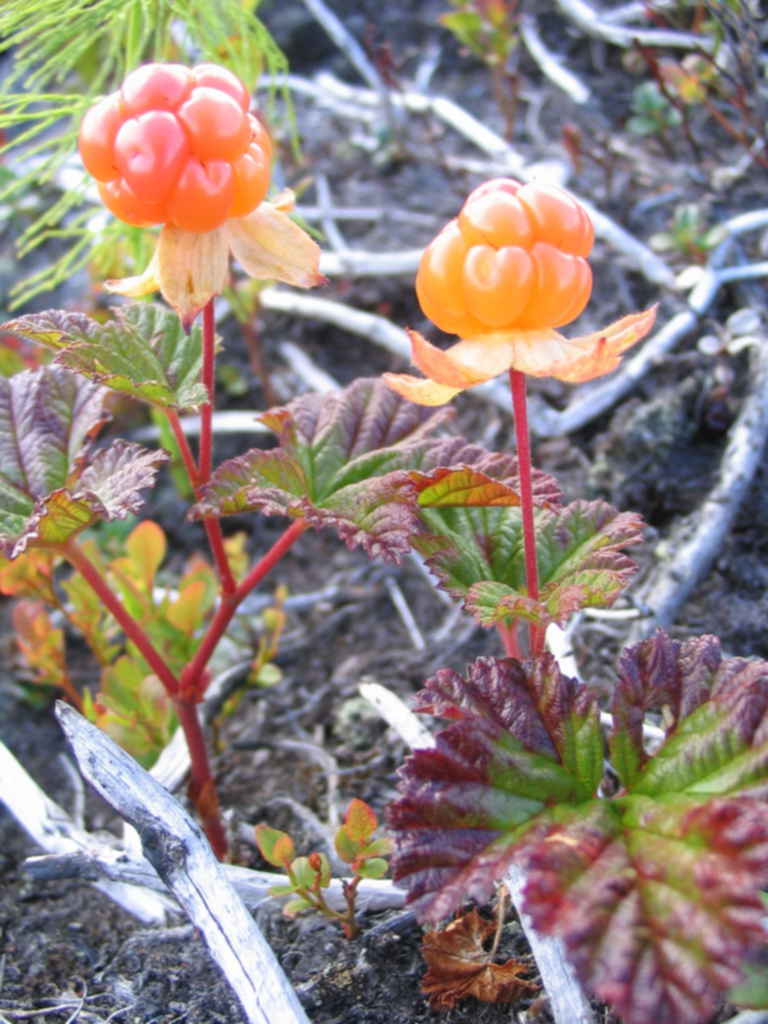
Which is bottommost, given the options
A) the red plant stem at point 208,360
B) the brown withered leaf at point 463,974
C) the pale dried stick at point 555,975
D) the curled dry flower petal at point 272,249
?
the brown withered leaf at point 463,974

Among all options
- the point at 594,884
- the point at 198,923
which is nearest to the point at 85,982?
the point at 198,923

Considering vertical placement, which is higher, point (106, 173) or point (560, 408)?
point (106, 173)

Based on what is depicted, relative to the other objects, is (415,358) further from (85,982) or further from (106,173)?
(85,982)

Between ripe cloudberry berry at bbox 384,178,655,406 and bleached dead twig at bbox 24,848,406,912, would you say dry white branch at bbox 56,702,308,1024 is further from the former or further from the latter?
ripe cloudberry berry at bbox 384,178,655,406

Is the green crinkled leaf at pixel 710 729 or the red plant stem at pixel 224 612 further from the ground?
the red plant stem at pixel 224 612

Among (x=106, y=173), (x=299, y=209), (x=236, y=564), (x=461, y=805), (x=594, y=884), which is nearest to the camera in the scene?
(x=594, y=884)

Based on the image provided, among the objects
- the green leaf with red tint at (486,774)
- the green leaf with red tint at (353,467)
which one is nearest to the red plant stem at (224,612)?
the green leaf with red tint at (353,467)

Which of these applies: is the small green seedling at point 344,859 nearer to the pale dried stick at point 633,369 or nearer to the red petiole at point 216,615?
the red petiole at point 216,615
